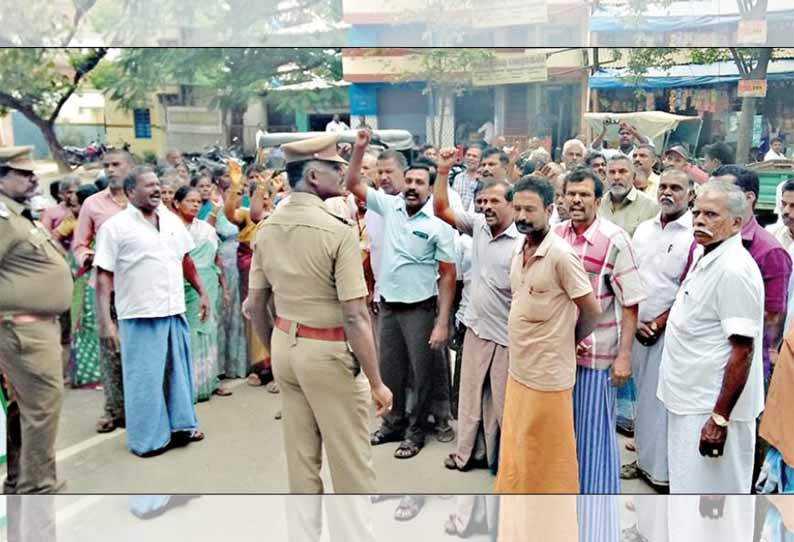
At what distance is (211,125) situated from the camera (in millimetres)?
2688

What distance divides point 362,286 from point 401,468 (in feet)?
2.27

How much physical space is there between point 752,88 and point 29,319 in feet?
8.06

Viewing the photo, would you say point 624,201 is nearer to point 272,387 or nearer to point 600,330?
point 600,330

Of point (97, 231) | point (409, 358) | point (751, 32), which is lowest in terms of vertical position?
point (409, 358)

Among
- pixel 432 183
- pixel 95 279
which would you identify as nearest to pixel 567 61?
pixel 432 183

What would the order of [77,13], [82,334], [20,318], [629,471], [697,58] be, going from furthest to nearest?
[629,471] < [82,334] < [20,318] < [697,58] < [77,13]

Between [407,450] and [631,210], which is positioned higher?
[631,210]

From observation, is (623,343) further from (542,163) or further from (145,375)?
(145,375)

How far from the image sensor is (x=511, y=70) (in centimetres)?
268

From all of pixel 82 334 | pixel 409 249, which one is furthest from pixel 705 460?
pixel 82 334

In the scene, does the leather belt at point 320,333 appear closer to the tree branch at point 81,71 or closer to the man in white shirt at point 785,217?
the tree branch at point 81,71

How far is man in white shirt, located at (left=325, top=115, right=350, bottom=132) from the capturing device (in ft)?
8.79

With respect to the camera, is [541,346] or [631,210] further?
[631,210]

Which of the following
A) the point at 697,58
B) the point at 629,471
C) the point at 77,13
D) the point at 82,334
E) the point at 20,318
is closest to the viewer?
the point at 77,13
